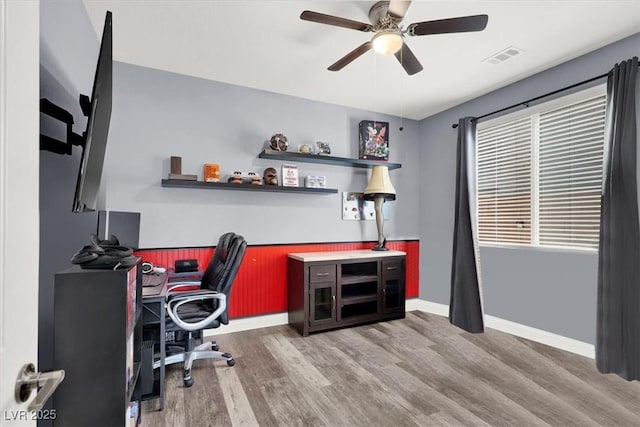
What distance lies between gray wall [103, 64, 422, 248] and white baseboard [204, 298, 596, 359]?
0.86m

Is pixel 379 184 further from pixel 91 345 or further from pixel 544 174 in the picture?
pixel 91 345

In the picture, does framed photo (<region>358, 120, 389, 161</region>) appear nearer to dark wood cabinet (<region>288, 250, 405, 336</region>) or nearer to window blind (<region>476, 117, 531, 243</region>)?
window blind (<region>476, 117, 531, 243</region>)

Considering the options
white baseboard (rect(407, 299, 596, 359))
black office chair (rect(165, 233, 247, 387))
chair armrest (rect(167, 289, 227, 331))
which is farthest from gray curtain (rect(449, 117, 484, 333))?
chair armrest (rect(167, 289, 227, 331))

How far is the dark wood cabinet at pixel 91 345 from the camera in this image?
1.02 meters

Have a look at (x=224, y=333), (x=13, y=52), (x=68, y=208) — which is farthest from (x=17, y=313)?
(x=224, y=333)

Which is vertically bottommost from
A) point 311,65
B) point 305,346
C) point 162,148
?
point 305,346

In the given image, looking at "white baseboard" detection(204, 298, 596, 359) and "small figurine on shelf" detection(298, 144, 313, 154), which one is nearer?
"white baseboard" detection(204, 298, 596, 359)

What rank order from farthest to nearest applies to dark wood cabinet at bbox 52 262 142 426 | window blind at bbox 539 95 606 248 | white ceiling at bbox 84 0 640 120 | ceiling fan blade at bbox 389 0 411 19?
window blind at bbox 539 95 606 248, white ceiling at bbox 84 0 640 120, ceiling fan blade at bbox 389 0 411 19, dark wood cabinet at bbox 52 262 142 426

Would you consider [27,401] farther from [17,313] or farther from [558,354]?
[558,354]

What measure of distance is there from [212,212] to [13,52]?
2638 millimetres

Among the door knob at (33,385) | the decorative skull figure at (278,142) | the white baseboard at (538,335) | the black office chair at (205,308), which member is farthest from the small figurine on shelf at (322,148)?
the door knob at (33,385)

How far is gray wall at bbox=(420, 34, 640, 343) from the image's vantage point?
260cm

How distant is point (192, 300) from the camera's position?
2.18 m

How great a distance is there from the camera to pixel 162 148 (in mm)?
2945
